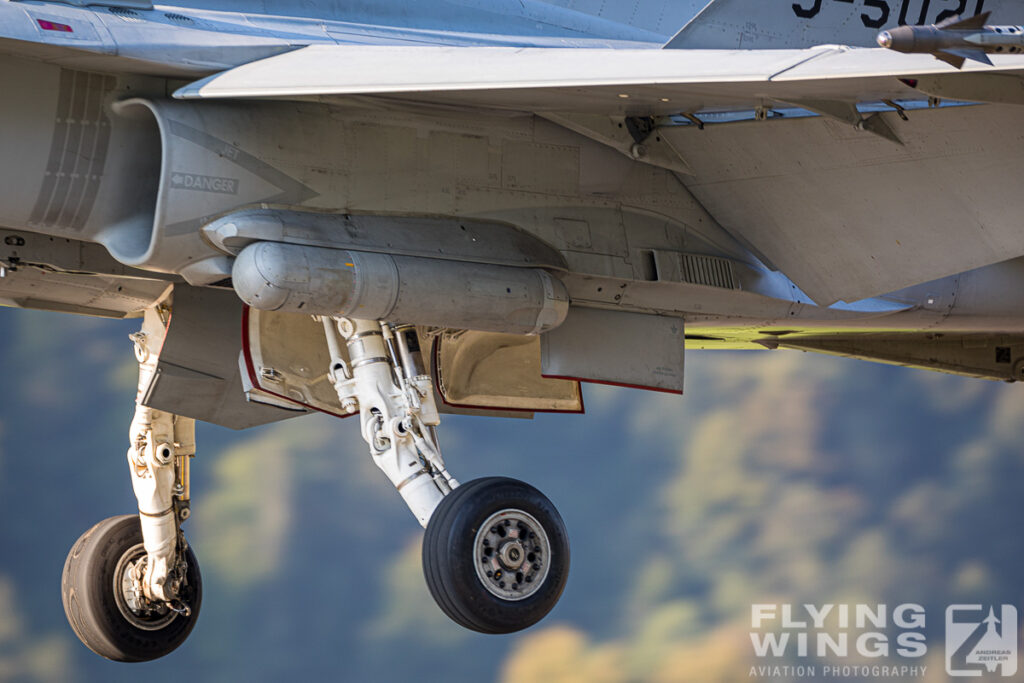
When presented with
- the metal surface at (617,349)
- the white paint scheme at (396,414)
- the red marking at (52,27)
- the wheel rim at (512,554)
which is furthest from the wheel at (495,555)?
the red marking at (52,27)

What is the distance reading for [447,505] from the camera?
7188 mm

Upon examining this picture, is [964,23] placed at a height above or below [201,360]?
above

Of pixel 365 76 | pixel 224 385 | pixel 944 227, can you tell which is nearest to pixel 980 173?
pixel 944 227

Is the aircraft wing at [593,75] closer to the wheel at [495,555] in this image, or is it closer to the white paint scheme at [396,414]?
the white paint scheme at [396,414]

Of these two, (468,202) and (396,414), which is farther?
(396,414)

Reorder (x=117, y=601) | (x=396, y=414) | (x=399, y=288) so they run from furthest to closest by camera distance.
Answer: (x=117, y=601) < (x=396, y=414) < (x=399, y=288)

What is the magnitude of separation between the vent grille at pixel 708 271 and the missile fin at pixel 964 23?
292cm

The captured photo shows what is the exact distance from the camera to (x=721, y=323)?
8.56m

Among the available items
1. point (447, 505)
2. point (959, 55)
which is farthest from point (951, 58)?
point (447, 505)

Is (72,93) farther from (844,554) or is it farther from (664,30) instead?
(844,554)

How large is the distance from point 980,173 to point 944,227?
0.44 meters

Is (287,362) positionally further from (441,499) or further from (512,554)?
(512,554)

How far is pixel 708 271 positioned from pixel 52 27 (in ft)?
12.4

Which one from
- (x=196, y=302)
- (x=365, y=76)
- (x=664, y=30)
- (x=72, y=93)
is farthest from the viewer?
(x=664, y=30)
